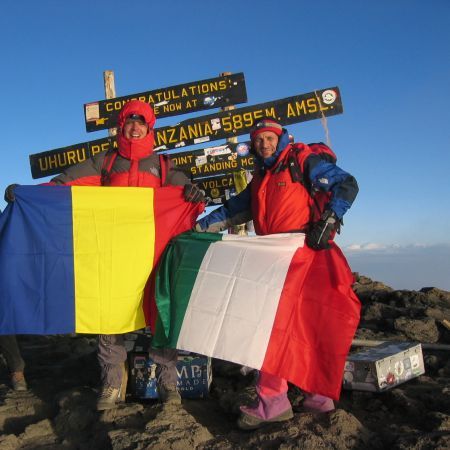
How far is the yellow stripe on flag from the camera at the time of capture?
3941 millimetres

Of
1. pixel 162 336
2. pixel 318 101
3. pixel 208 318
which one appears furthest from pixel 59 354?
pixel 318 101

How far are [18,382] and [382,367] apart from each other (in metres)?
3.48

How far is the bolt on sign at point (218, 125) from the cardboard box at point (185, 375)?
13.6 ft

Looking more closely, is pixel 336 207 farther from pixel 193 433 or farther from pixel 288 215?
pixel 193 433

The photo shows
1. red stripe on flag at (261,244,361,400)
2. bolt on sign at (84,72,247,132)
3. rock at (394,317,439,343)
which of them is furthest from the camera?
bolt on sign at (84,72,247,132)

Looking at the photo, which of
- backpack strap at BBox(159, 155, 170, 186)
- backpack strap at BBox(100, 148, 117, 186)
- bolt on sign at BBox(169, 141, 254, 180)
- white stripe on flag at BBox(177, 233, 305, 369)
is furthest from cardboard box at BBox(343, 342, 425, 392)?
bolt on sign at BBox(169, 141, 254, 180)

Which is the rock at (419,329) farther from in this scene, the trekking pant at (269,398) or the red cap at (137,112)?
the red cap at (137,112)

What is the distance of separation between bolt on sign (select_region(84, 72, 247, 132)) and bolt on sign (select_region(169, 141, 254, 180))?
701mm

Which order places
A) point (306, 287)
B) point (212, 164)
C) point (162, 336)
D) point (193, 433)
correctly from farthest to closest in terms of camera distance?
point (212, 164), point (162, 336), point (306, 287), point (193, 433)

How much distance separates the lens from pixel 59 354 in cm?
605

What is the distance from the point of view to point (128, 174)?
420cm

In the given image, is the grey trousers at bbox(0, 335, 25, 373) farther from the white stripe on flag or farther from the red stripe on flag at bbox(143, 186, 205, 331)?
the white stripe on flag

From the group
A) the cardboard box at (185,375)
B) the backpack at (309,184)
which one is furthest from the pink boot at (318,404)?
the backpack at (309,184)

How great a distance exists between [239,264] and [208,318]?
470 mm
